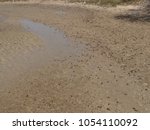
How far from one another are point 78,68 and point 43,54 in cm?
360

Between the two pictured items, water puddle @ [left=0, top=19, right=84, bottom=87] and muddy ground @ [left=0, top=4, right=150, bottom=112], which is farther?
water puddle @ [left=0, top=19, right=84, bottom=87]

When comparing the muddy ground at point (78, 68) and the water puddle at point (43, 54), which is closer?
the muddy ground at point (78, 68)

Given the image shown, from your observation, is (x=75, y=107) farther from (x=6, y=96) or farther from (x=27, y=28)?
(x=27, y=28)

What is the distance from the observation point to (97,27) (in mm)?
28547

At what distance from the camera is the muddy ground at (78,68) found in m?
14.2

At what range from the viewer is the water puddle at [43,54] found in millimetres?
18419

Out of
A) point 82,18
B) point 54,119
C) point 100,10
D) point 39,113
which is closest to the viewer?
point 54,119

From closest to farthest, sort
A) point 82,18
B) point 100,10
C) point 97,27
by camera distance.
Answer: point 97,27 → point 82,18 → point 100,10

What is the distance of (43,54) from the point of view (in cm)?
2120

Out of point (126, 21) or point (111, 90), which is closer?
point (111, 90)

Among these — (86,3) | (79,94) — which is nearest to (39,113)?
(79,94)

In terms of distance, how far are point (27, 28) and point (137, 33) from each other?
Result: 815 centimetres

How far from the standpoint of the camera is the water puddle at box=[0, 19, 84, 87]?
725 inches

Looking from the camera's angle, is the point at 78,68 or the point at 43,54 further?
the point at 43,54
